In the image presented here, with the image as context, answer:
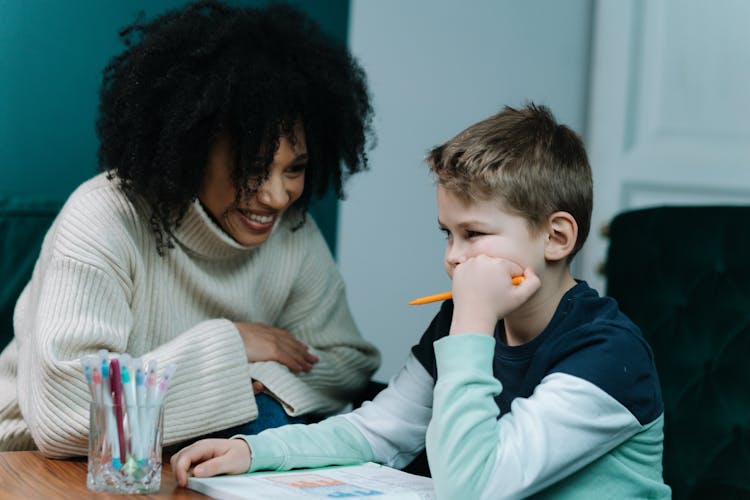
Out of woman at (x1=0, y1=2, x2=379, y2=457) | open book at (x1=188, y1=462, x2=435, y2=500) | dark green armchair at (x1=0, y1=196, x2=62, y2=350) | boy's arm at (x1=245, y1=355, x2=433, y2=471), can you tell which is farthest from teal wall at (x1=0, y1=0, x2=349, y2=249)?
open book at (x1=188, y1=462, x2=435, y2=500)

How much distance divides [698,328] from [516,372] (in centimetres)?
67

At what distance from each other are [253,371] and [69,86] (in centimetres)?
80

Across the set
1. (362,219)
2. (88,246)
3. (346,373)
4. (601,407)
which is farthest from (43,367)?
(362,219)

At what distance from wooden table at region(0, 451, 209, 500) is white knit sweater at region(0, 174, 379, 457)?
0.17 feet

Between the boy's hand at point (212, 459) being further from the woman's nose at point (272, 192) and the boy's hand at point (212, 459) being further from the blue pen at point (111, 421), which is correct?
the woman's nose at point (272, 192)

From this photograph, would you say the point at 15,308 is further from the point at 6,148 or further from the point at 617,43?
the point at 617,43

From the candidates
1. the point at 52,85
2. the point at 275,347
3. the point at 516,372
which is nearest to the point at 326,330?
the point at 275,347

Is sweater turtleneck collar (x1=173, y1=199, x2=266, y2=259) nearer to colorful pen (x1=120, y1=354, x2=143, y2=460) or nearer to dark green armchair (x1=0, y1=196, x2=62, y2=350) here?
dark green armchair (x1=0, y1=196, x2=62, y2=350)

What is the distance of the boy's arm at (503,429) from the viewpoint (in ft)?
3.42

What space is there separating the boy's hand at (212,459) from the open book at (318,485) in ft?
0.04

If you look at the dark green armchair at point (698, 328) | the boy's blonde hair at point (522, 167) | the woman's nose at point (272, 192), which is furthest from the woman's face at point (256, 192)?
the dark green armchair at point (698, 328)

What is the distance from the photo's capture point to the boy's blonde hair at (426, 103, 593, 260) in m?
1.22

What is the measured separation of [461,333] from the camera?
3.65 feet

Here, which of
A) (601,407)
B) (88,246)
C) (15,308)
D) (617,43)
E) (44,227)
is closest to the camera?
(601,407)
